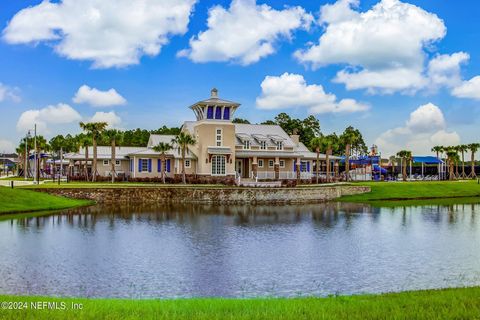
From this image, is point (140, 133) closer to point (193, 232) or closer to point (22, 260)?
point (193, 232)

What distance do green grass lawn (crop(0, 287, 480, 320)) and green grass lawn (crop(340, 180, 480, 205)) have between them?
44.8 metres

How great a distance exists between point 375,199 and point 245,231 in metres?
31.5

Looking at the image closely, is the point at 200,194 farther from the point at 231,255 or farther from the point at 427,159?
the point at 427,159

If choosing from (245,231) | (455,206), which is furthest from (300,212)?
(455,206)

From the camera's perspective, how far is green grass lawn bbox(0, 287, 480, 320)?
10770 millimetres

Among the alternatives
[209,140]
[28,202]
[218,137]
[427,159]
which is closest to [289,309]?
[28,202]

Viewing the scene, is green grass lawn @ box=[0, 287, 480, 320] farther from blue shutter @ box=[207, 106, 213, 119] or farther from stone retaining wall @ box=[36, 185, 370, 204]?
blue shutter @ box=[207, 106, 213, 119]

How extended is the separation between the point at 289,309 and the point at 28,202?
36378 millimetres

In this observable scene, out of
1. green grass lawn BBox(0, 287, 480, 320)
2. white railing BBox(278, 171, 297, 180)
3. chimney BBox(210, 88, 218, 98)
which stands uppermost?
chimney BBox(210, 88, 218, 98)

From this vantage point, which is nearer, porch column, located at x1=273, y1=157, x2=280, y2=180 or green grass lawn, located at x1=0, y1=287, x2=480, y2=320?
green grass lawn, located at x1=0, y1=287, x2=480, y2=320

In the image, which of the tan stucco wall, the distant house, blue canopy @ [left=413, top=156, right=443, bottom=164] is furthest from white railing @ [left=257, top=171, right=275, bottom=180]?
blue canopy @ [left=413, top=156, right=443, bottom=164]

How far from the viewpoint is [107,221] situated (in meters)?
36.5

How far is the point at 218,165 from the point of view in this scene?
6612 cm

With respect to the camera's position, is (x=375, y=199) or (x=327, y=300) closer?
(x=327, y=300)
